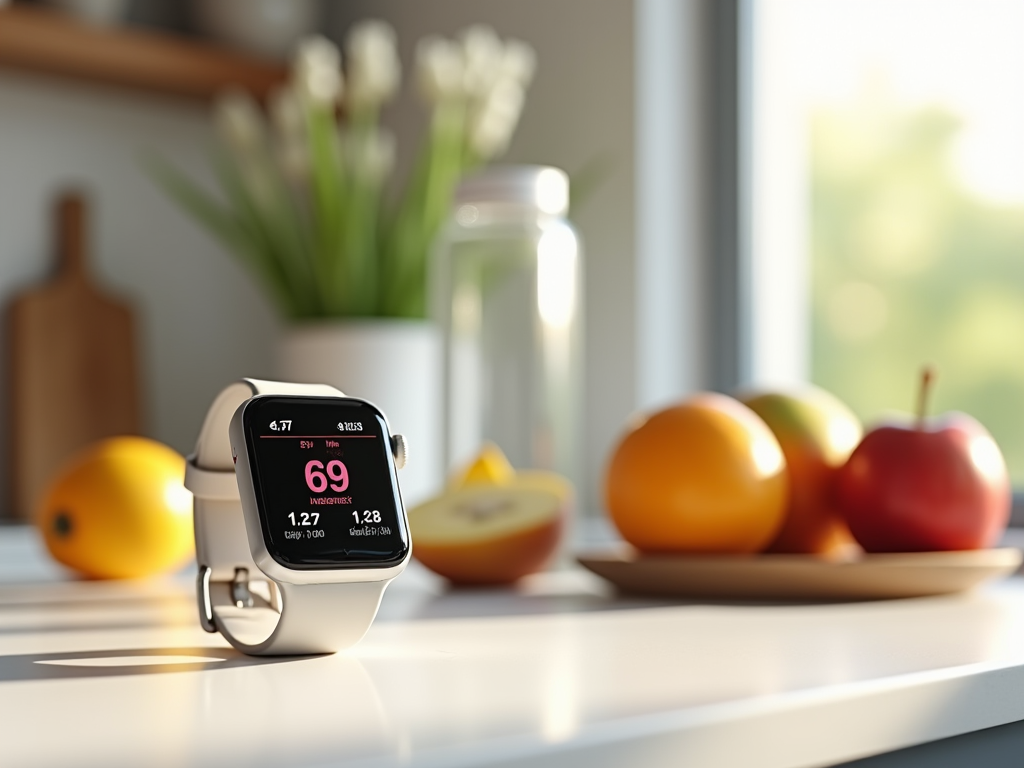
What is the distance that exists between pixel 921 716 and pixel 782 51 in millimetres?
1438

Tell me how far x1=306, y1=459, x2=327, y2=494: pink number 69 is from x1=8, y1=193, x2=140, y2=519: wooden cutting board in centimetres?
142

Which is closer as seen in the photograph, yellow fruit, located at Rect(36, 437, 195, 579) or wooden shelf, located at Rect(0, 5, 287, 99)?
yellow fruit, located at Rect(36, 437, 195, 579)

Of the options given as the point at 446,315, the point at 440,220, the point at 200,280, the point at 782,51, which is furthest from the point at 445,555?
the point at 200,280

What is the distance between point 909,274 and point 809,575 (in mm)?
860

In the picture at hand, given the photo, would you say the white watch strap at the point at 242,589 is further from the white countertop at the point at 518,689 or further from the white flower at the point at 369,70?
the white flower at the point at 369,70

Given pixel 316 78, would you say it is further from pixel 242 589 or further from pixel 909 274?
pixel 242 589

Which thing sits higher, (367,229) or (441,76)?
(441,76)

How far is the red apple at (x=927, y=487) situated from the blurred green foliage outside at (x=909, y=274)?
60 cm

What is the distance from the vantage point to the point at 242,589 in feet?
2.15

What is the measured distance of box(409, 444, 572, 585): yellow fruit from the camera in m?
0.95

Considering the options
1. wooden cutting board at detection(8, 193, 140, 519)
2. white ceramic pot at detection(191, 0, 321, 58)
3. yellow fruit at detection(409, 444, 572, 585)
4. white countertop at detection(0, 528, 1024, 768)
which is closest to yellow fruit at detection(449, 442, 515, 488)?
yellow fruit at detection(409, 444, 572, 585)

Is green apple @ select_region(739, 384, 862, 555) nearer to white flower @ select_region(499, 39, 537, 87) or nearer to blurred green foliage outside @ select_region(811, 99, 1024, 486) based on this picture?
blurred green foliage outside @ select_region(811, 99, 1024, 486)

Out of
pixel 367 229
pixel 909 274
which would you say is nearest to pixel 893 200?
pixel 909 274

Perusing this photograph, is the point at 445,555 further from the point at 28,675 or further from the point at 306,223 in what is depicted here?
the point at 306,223
